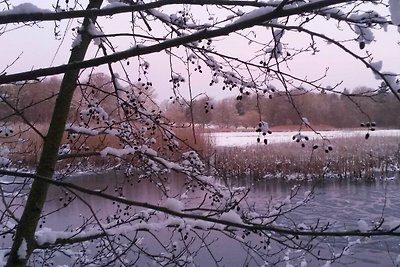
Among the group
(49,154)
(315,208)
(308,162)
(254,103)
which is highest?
(254,103)

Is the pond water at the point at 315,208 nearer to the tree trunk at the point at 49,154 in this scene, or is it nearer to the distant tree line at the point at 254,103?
the distant tree line at the point at 254,103

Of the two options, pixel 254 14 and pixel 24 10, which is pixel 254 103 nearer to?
pixel 254 14

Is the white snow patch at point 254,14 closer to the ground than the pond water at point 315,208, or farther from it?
farther from it

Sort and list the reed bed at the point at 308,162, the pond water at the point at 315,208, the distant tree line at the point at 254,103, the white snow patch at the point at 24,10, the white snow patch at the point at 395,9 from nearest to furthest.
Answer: the white snow patch at the point at 395,9
the white snow patch at the point at 24,10
the distant tree line at the point at 254,103
the pond water at the point at 315,208
the reed bed at the point at 308,162

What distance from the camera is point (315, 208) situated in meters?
10.3

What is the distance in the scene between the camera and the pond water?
7.11m

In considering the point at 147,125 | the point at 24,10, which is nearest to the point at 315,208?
the point at 147,125

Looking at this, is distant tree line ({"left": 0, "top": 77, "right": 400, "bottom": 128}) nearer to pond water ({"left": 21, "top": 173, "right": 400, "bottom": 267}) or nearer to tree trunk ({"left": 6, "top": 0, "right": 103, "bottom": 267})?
tree trunk ({"left": 6, "top": 0, "right": 103, "bottom": 267})

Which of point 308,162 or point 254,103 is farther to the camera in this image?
point 308,162

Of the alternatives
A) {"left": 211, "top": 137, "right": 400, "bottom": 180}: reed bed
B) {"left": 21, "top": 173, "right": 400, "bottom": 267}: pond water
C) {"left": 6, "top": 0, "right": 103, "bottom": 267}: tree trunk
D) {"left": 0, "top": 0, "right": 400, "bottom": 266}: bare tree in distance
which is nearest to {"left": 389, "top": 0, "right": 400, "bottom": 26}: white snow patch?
{"left": 0, "top": 0, "right": 400, "bottom": 266}: bare tree in distance

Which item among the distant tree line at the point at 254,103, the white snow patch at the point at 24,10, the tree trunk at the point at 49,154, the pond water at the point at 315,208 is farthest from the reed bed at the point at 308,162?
the white snow patch at the point at 24,10

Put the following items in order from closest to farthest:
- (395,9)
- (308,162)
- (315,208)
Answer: (395,9) < (315,208) < (308,162)

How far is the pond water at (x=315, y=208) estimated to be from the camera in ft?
23.3

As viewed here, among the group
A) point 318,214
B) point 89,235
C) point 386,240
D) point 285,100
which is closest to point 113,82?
point 89,235
